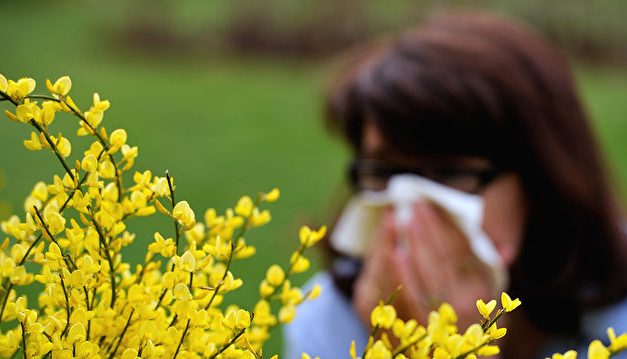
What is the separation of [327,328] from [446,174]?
49 cm

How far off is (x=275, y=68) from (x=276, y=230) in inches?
127

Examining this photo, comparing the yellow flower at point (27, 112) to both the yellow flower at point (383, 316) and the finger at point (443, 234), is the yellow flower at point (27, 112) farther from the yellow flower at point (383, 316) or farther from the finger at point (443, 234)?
the finger at point (443, 234)

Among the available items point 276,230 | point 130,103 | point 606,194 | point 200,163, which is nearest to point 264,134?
point 200,163

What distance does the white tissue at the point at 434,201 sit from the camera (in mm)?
1294

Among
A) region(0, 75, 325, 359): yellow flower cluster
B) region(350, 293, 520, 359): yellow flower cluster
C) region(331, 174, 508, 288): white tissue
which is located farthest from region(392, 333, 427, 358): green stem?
region(331, 174, 508, 288): white tissue

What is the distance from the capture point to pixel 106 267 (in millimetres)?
626

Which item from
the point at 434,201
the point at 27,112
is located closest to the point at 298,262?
the point at 27,112

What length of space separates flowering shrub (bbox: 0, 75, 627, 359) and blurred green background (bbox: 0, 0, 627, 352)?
2.75 m

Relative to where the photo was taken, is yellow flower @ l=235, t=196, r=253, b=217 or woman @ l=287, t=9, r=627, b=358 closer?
yellow flower @ l=235, t=196, r=253, b=217

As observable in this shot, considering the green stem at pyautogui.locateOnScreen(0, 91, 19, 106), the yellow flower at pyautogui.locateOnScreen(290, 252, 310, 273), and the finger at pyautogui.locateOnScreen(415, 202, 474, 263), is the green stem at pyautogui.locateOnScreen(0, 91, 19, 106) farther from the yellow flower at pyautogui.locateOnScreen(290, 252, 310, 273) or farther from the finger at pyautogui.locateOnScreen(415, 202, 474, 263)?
the finger at pyautogui.locateOnScreen(415, 202, 474, 263)

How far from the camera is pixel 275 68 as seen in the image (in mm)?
6953

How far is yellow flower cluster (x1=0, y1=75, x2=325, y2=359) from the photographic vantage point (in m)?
0.57

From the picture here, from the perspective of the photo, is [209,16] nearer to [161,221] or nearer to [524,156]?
[161,221]

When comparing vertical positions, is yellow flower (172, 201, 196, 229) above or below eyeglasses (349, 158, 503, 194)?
below
